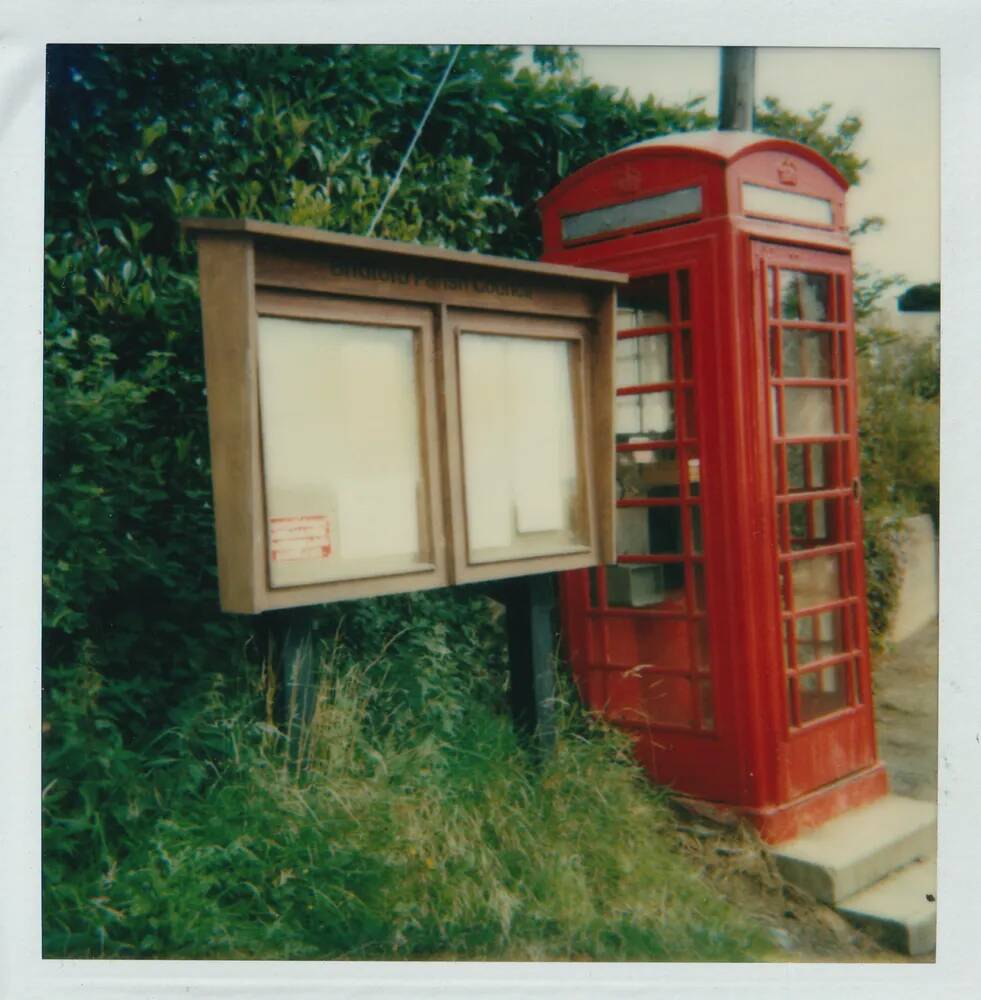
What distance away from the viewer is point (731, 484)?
3674 millimetres

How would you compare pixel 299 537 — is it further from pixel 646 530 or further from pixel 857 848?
pixel 857 848

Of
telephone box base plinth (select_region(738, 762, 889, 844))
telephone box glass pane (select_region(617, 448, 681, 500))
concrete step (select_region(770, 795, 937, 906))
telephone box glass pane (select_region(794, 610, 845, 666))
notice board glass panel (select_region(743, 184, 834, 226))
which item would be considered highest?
notice board glass panel (select_region(743, 184, 834, 226))

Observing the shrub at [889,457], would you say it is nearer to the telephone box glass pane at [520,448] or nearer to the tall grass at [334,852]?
the telephone box glass pane at [520,448]

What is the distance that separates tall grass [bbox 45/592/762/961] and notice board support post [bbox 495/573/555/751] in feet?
0.57

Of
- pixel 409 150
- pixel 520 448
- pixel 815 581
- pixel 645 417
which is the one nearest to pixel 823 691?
pixel 815 581

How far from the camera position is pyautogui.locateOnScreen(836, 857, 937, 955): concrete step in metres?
3.38

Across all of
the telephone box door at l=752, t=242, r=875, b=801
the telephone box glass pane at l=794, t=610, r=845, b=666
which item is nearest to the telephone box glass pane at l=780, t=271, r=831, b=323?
the telephone box door at l=752, t=242, r=875, b=801

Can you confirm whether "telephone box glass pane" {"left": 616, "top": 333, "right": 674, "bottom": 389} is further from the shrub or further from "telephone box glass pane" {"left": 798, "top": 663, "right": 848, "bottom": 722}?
the shrub

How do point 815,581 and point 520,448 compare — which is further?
point 815,581

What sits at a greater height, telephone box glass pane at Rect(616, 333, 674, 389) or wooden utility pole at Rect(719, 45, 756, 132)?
wooden utility pole at Rect(719, 45, 756, 132)

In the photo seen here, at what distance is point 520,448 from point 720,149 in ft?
4.23

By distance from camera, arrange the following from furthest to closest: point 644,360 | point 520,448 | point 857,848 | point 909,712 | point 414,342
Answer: point 909,712 → point 644,360 → point 857,848 → point 520,448 → point 414,342
